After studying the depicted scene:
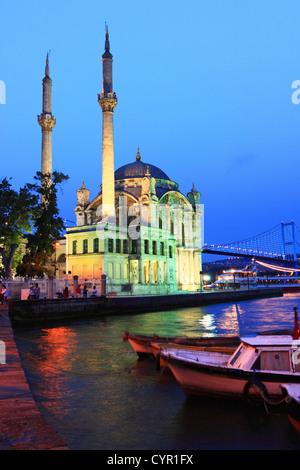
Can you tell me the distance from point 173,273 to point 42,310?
34.2 meters

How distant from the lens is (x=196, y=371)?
11234 millimetres

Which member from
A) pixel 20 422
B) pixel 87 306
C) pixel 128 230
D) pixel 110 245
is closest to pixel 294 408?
pixel 20 422

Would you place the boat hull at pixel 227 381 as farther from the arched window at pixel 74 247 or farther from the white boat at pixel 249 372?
the arched window at pixel 74 247

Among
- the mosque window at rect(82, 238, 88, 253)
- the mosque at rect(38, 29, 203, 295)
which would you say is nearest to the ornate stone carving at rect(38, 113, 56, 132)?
the mosque at rect(38, 29, 203, 295)

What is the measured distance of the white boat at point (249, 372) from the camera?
10383mm

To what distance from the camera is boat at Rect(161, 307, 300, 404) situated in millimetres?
10383

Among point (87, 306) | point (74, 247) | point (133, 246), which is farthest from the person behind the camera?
point (133, 246)

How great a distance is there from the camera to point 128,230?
5881 cm

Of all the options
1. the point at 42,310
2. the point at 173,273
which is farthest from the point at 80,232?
the point at 42,310

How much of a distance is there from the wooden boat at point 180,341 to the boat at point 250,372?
3725 mm

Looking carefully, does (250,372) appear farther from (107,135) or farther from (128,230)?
(128,230)

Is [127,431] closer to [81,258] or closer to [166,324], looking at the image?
[166,324]

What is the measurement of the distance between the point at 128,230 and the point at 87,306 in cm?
2328

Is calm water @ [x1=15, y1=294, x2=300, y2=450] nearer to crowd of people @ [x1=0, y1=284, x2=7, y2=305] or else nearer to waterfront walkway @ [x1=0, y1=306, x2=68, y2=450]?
waterfront walkway @ [x1=0, y1=306, x2=68, y2=450]
